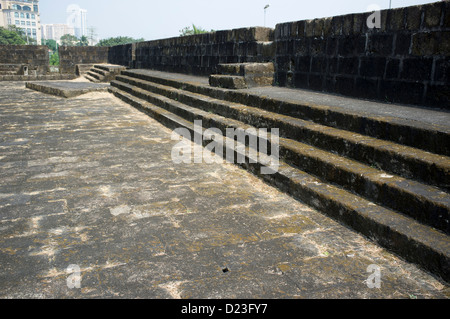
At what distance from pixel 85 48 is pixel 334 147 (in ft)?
69.9

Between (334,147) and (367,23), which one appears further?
(367,23)

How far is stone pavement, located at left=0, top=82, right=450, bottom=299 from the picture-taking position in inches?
85.5

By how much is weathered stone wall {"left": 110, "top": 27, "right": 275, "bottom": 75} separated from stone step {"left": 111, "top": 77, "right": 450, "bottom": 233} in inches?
157

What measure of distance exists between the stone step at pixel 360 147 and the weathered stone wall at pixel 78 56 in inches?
729

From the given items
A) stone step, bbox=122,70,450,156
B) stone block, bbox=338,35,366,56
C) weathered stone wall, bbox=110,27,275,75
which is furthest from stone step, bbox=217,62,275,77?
stone block, bbox=338,35,366,56

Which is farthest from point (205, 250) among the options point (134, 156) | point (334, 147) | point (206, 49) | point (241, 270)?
point (206, 49)

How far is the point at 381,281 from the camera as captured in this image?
2230 mm

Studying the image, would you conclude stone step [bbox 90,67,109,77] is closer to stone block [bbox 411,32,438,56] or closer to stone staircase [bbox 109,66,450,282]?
stone staircase [bbox 109,66,450,282]

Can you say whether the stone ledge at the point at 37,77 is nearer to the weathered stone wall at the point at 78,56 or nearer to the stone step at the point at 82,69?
the stone step at the point at 82,69

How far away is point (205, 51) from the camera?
9961 millimetres

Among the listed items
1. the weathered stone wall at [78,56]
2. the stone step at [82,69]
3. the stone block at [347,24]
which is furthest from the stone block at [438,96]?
the weathered stone wall at [78,56]

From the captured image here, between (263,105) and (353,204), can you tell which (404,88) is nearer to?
(263,105)

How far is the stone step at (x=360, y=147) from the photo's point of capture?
2.74 meters

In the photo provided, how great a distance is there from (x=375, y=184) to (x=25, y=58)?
22282mm
